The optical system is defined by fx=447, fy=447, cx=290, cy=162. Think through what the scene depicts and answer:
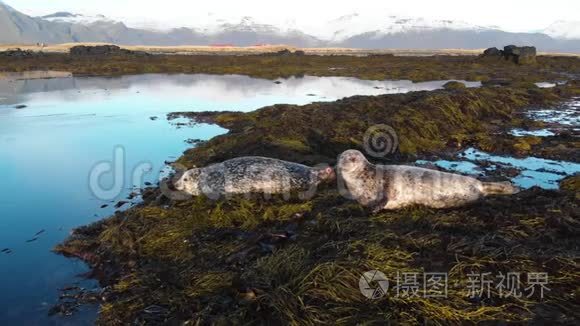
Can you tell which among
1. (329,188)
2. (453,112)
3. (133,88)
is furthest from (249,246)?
(133,88)

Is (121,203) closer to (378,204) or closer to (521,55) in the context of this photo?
(378,204)

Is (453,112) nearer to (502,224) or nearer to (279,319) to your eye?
(502,224)

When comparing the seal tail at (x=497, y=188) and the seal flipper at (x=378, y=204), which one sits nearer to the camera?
the seal flipper at (x=378, y=204)

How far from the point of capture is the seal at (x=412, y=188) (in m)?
6.16

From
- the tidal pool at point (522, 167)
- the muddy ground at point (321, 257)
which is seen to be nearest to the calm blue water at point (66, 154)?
the muddy ground at point (321, 257)

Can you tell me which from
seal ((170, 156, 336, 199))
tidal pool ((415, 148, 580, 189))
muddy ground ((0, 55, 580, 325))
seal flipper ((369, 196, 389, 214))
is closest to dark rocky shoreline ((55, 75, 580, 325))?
muddy ground ((0, 55, 580, 325))

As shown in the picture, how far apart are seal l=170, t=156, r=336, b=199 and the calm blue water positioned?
1536 mm

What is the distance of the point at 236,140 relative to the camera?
10805 mm

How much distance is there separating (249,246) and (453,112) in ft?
32.6

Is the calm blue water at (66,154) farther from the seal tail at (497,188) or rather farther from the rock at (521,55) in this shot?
the rock at (521,55)

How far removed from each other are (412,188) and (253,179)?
2468 millimetres

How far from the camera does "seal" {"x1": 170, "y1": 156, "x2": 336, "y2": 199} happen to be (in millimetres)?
7094

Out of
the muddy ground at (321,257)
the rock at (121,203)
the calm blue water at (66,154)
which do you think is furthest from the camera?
the rock at (121,203)

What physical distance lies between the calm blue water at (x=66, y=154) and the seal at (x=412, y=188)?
374cm
